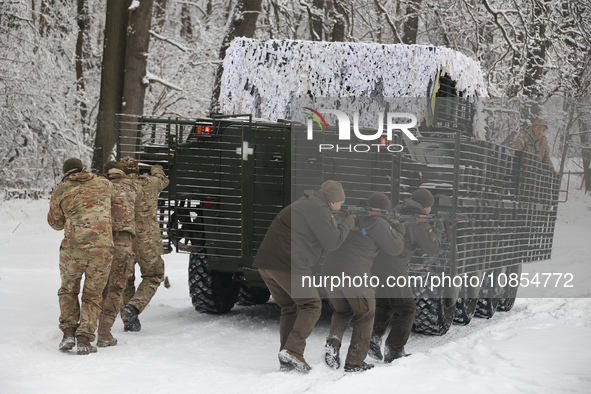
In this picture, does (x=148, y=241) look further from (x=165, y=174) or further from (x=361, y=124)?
(x=361, y=124)

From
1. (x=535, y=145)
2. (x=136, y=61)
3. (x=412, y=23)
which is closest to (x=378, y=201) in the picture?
(x=535, y=145)

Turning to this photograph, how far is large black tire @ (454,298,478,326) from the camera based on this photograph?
31.6 feet

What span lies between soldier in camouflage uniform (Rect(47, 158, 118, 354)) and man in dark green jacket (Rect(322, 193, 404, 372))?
217cm

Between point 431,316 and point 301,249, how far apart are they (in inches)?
95.8

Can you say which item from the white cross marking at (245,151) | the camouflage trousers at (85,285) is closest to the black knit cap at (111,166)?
the camouflage trousers at (85,285)

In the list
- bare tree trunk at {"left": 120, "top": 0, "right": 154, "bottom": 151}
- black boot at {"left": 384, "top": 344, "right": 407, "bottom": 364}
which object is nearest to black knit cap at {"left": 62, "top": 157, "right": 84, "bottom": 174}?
black boot at {"left": 384, "top": 344, "right": 407, "bottom": 364}

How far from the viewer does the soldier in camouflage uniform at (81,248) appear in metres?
7.44

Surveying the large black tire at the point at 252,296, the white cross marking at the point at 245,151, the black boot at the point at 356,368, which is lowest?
the large black tire at the point at 252,296

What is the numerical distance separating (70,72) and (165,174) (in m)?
15.3

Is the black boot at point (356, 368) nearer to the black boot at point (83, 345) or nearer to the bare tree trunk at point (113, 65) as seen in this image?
the black boot at point (83, 345)

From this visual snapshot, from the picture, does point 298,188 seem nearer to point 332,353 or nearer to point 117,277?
point 117,277

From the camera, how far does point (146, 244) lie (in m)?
8.86

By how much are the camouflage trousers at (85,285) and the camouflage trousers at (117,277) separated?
38 centimetres

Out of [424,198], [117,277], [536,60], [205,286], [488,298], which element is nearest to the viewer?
Result: [424,198]
